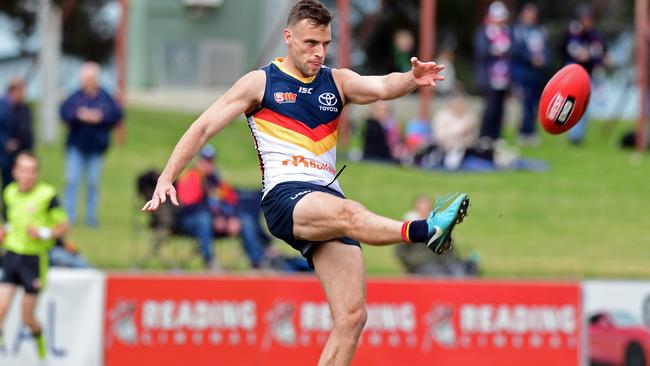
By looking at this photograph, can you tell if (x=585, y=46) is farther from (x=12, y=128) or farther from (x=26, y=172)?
(x=26, y=172)

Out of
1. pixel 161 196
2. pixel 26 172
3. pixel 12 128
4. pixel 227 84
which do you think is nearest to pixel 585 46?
pixel 227 84

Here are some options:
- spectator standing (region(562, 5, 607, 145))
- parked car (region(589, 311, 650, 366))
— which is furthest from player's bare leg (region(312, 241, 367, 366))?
spectator standing (region(562, 5, 607, 145))

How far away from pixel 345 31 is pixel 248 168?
8.29ft

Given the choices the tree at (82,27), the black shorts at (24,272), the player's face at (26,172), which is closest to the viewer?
the black shorts at (24,272)

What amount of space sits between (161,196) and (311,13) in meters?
1.33

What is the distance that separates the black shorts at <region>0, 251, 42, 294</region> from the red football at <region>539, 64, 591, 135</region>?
571 centimetres

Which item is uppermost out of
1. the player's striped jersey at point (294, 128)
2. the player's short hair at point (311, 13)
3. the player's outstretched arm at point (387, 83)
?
the player's short hair at point (311, 13)

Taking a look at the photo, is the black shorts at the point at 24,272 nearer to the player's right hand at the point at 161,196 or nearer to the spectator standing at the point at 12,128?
the spectator standing at the point at 12,128

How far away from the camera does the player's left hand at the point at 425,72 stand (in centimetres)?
785

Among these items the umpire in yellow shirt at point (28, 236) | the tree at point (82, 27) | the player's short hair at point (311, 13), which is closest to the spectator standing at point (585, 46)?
the umpire in yellow shirt at point (28, 236)

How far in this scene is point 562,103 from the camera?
8.41 m

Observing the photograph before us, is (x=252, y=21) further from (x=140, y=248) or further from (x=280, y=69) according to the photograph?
(x=280, y=69)

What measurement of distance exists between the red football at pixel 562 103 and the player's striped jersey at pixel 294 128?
4.39ft

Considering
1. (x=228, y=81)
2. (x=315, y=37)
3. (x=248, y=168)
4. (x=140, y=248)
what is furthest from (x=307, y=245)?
(x=228, y=81)
